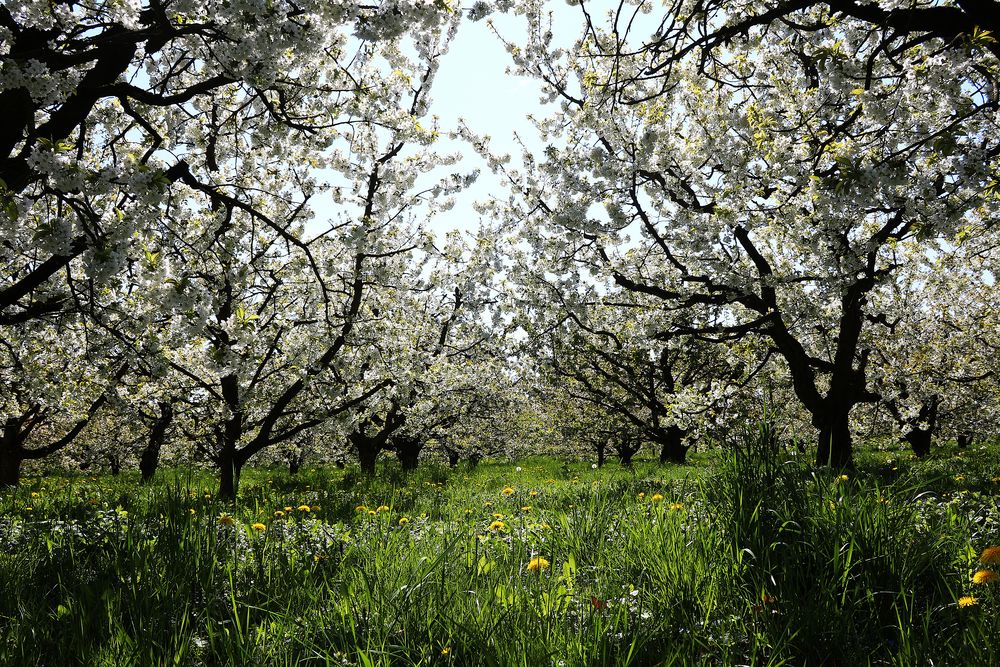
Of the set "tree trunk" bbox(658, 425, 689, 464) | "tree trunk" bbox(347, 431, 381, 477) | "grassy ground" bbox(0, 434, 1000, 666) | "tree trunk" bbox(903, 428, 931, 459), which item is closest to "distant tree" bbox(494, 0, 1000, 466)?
"grassy ground" bbox(0, 434, 1000, 666)

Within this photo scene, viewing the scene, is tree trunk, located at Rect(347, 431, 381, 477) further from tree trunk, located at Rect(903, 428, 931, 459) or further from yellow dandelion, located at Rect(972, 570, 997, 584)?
tree trunk, located at Rect(903, 428, 931, 459)

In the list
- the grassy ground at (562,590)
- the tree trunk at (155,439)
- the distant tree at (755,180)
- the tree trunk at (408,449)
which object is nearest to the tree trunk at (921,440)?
the distant tree at (755,180)

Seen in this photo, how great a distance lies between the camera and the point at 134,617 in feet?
7.30

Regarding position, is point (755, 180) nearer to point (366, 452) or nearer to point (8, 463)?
point (366, 452)

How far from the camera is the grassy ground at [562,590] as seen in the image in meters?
1.94

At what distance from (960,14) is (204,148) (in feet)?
26.8

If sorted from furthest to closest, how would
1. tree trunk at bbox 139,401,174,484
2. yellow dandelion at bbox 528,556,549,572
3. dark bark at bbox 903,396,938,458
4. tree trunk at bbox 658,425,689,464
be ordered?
1. dark bark at bbox 903,396,938,458
2. tree trunk at bbox 658,425,689,464
3. tree trunk at bbox 139,401,174,484
4. yellow dandelion at bbox 528,556,549,572

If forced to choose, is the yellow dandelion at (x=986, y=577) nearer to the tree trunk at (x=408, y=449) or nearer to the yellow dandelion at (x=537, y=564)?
the yellow dandelion at (x=537, y=564)

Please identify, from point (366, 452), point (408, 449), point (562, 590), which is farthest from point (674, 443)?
point (562, 590)

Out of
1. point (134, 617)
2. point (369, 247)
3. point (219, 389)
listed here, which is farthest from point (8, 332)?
point (134, 617)

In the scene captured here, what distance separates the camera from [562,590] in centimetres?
251

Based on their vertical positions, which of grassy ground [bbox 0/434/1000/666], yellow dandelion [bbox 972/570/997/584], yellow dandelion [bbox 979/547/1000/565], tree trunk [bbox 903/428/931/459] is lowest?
tree trunk [bbox 903/428/931/459]

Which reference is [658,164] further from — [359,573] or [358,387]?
[359,573]

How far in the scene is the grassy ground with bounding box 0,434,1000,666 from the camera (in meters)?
1.94
